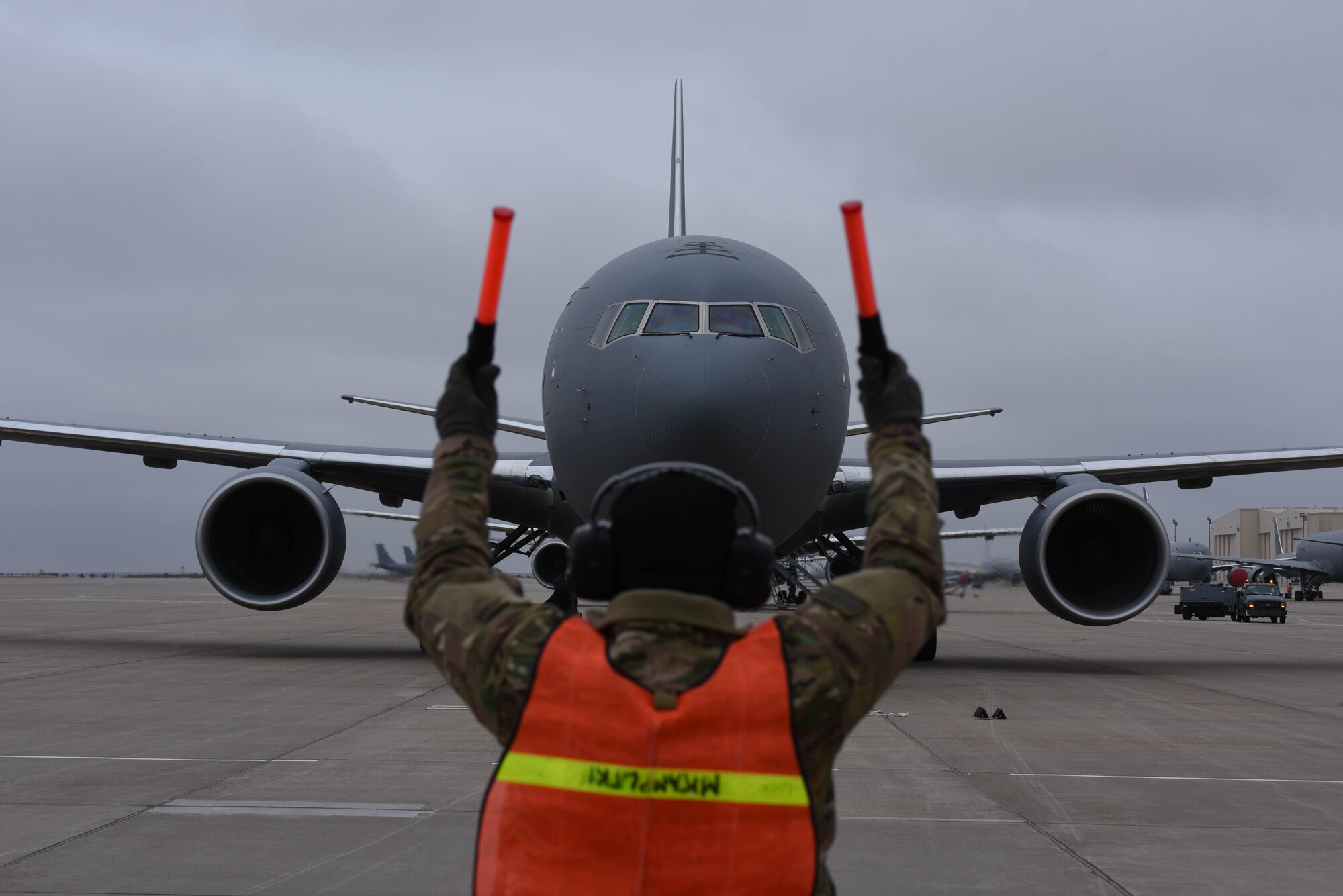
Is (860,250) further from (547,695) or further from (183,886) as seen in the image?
(183,886)

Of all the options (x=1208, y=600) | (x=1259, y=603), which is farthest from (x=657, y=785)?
(x=1208, y=600)

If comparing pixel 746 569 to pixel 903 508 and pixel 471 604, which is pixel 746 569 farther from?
pixel 471 604

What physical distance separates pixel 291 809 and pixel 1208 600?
3422 centimetres

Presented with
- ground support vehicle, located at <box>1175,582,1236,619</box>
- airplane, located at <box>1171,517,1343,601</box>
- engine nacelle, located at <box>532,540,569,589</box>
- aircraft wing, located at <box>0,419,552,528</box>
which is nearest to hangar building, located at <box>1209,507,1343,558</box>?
airplane, located at <box>1171,517,1343,601</box>

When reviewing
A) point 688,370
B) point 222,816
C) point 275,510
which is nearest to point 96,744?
point 222,816

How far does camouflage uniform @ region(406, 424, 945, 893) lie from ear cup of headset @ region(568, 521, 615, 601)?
45 mm

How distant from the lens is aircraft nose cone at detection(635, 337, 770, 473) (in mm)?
6977

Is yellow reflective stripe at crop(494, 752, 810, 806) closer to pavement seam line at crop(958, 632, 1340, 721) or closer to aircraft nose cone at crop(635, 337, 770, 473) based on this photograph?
aircraft nose cone at crop(635, 337, 770, 473)

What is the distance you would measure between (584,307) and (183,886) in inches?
207

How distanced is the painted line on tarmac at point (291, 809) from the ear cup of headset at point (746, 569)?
4.02 metres

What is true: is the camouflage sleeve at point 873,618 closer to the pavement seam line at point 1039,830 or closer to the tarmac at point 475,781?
the tarmac at point 475,781

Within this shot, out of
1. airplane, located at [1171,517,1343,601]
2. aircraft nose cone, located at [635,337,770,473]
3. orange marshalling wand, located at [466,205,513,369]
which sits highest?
aircraft nose cone, located at [635,337,770,473]

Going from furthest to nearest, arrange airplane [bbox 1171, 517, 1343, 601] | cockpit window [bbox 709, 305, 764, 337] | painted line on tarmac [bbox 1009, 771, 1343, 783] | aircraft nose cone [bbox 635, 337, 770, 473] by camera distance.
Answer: airplane [bbox 1171, 517, 1343, 601] < cockpit window [bbox 709, 305, 764, 337] < aircraft nose cone [bbox 635, 337, 770, 473] < painted line on tarmac [bbox 1009, 771, 1343, 783]

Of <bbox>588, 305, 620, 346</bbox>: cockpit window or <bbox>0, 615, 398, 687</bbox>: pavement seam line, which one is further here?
<bbox>0, 615, 398, 687</bbox>: pavement seam line
